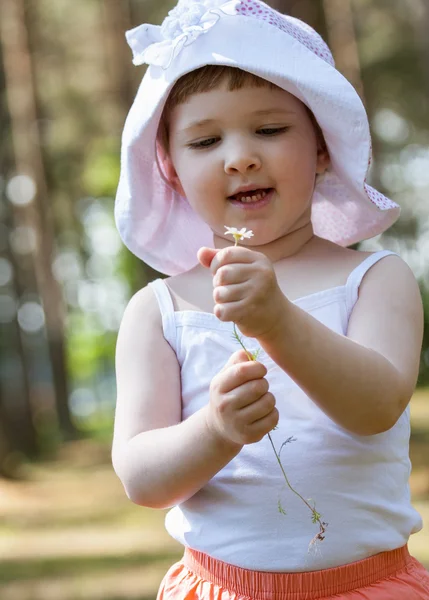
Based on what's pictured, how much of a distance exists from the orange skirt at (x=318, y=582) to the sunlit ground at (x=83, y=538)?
4.06 metres

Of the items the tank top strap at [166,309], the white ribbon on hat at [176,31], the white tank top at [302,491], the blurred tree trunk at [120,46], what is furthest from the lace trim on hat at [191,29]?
the blurred tree trunk at [120,46]

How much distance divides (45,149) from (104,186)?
5.37m

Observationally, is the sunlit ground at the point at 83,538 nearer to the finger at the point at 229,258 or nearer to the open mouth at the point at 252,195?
the open mouth at the point at 252,195

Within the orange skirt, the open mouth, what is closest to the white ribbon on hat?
the open mouth

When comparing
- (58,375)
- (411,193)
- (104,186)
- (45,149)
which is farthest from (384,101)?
(104,186)

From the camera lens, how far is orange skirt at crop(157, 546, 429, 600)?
2.12 metres

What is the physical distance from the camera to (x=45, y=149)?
18125 millimetres

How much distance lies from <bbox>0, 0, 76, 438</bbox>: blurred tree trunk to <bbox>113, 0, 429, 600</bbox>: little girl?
12.8 m

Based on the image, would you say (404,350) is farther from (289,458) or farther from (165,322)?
(165,322)

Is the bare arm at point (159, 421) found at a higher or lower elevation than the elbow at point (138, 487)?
higher

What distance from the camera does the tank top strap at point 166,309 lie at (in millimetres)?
2303

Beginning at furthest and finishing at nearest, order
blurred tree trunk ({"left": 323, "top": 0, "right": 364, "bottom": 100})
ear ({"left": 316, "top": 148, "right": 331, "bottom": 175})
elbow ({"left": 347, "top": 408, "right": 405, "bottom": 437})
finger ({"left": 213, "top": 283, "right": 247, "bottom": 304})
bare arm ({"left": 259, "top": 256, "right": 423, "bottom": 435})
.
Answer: blurred tree trunk ({"left": 323, "top": 0, "right": 364, "bottom": 100})
ear ({"left": 316, "top": 148, "right": 331, "bottom": 175})
elbow ({"left": 347, "top": 408, "right": 405, "bottom": 437})
bare arm ({"left": 259, "top": 256, "right": 423, "bottom": 435})
finger ({"left": 213, "top": 283, "right": 247, "bottom": 304})

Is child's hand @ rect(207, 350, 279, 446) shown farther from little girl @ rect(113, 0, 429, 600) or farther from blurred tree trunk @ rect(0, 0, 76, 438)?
blurred tree trunk @ rect(0, 0, 76, 438)

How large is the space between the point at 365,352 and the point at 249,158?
0.51 metres
